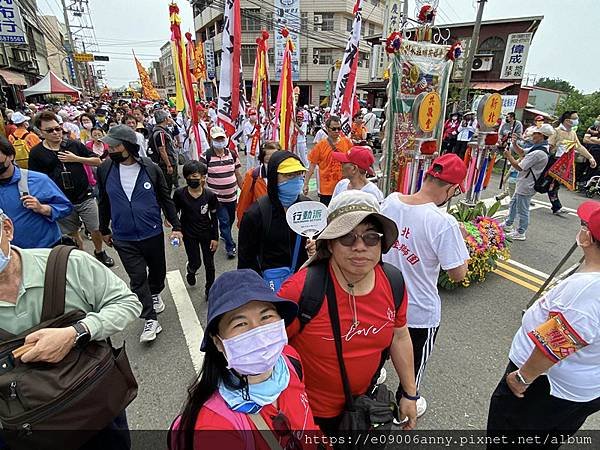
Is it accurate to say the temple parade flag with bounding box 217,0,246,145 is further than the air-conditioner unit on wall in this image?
A: No

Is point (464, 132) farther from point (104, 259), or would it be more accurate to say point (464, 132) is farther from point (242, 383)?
point (242, 383)

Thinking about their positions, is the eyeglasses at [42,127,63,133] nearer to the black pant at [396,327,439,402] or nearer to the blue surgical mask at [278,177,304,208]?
the blue surgical mask at [278,177,304,208]

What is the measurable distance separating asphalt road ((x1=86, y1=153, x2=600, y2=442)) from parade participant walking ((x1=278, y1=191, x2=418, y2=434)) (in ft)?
4.69

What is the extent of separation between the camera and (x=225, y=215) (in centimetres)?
517

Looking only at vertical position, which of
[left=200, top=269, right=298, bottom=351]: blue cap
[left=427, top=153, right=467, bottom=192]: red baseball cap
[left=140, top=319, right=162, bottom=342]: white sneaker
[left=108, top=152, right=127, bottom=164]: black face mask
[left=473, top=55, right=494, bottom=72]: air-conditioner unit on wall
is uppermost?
[left=473, top=55, right=494, bottom=72]: air-conditioner unit on wall

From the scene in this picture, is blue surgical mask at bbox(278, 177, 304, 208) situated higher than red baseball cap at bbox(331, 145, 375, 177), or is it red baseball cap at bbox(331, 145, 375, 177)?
red baseball cap at bbox(331, 145, 375, 177)

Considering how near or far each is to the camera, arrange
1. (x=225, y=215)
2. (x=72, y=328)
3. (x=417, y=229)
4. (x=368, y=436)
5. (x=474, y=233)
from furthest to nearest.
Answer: (x=225, y=215) → (x=474, y=233) → (x=417, y=229) → (x=368, y=436) → (x=72, y=328)

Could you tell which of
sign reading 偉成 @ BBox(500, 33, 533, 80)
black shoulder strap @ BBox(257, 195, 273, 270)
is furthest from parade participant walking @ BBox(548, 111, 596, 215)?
sign reading 偉成 @ BBox(500, 33, 533, 80)

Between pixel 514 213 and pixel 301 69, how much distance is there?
3535 centimetres

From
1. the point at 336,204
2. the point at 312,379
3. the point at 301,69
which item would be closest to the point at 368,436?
the point at 312,379

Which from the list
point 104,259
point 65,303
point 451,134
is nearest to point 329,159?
point 104,259

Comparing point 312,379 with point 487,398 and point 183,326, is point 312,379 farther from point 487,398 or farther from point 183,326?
point 183,326

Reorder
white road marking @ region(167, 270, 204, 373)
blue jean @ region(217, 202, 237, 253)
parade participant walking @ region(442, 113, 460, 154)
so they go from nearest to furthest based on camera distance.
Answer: white road marking @ region(167, 270, 204, 373) → blue jean @ region(217, 202, 237, 253) → parade participant walking @ region(442, 113, 460, 154)

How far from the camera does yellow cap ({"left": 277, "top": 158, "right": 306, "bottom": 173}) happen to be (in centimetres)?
264
